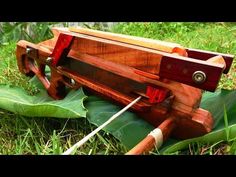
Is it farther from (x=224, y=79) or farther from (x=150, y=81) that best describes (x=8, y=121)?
(x=224, y=79)

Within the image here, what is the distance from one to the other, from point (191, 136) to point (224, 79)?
0.69 metres

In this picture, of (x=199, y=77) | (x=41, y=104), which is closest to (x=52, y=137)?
(x=41, y=104)

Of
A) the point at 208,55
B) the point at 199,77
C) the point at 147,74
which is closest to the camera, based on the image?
the point at 199,77

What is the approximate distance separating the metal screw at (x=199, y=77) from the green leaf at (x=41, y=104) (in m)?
0.33

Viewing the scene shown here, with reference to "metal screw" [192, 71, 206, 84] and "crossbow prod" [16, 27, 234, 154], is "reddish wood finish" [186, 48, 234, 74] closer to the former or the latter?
"crossbow prod" [16, 27, 234, 154]

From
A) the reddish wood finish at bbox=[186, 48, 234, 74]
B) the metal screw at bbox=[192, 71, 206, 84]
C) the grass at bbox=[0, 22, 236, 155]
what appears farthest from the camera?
the reddish wood finish at bbox=[186, 48, 234, 74]

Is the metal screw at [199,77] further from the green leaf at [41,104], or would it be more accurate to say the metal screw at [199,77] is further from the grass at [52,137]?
the green leaf at [41,104]

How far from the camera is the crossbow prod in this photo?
959 mm

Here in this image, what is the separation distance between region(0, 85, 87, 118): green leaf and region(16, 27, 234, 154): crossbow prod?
0.25 feet

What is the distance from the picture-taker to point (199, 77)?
0.92m

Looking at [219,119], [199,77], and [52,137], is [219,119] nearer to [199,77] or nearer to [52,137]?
[199,77]

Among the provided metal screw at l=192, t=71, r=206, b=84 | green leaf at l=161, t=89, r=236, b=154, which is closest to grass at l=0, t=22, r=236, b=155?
green leaf at l=161, t=89, r=236, b=154

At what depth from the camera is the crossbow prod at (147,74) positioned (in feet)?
3.15

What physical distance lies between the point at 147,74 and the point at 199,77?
0.17 metres
